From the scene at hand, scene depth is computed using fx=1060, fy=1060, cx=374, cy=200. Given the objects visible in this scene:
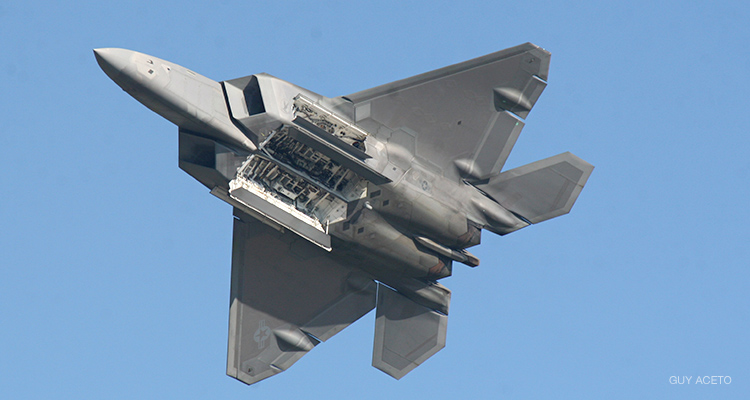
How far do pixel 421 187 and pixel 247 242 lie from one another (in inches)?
196

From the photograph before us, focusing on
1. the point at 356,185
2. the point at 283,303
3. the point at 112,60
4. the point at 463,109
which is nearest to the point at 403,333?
the point at 283,303

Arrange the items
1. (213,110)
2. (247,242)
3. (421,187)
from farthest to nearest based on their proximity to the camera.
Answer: (247,242) < (421,187) < (213,110)

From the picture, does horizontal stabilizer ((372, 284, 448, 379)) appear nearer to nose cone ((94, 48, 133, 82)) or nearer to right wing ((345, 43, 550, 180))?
right wing ((345, 43, 550, 180))

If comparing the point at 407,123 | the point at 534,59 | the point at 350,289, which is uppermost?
the point at 534,59

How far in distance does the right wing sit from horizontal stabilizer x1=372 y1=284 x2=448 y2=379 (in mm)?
3946

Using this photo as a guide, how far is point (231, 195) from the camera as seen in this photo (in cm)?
2231

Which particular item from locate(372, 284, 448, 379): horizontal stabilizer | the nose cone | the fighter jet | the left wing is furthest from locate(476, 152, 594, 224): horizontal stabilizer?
the nose cone

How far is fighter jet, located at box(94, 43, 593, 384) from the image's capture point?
22.4 meters

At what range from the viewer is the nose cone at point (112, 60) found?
2120 cm

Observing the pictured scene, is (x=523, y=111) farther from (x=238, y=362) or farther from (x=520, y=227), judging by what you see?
(x=238, y=362)

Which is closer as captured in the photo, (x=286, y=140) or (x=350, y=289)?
(x=286, y=140)

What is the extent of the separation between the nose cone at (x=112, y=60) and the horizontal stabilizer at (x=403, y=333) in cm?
900

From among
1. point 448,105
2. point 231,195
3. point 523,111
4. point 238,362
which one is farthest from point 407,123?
point 238,362

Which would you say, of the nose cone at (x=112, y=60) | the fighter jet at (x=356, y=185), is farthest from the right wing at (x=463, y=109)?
the nose cone at (x=112, y=60)
